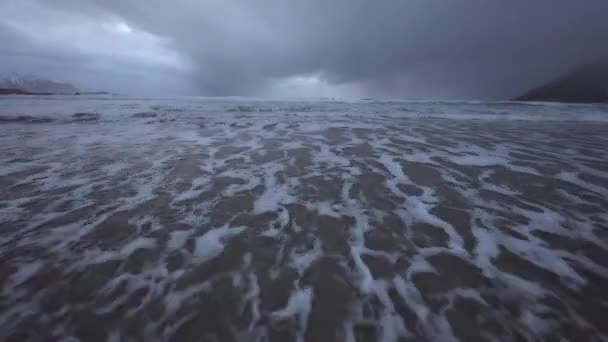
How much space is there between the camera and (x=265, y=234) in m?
3.66

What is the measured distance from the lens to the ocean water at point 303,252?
232 cm

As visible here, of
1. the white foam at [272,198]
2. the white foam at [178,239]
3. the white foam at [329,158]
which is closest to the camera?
the white foam at [178,239]

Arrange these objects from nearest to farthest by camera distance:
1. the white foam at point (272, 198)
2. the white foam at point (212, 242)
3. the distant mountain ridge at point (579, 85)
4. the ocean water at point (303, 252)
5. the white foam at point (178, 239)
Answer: the ocean water at point (303, 252), the white foam at point (212, 242), the white foam at point (178, 239), the white foam at point (272, 198), the distant mountain ridge at point (579, 85)

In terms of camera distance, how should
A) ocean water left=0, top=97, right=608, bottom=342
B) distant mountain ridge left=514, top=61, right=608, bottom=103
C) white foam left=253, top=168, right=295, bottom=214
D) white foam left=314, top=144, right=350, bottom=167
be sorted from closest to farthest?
ocean water left=0, top=97, right=608, bottom=342 < white foam left=253, top=168, right=295, bottom=214 < white foam left=314, top=144, right=350, bottom=167 < distant mountain ridge left=514, top=61, right=608, bottom=103

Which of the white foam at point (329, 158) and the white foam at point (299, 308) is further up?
the white foam at point (329, 158)

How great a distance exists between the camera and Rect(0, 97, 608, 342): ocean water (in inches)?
91.5

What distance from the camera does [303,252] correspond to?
3.25 m

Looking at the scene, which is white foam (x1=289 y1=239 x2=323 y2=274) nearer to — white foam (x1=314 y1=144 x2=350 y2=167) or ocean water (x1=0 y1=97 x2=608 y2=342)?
ocean water (x1=0 y1=97 x2=608 y2=342)

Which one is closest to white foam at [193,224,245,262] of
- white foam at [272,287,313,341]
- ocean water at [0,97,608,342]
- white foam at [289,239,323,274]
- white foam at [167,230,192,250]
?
ocean water at [0,97,608,342]

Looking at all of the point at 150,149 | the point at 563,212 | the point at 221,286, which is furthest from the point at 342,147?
the point at 221,286

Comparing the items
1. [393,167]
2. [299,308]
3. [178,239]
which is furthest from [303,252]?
[393,167]

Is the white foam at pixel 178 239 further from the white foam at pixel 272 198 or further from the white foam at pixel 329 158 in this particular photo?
the white foam at pixel 329 158

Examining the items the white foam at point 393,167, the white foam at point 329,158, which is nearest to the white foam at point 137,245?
the white foam at point 329,158

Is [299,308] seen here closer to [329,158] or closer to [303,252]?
[303,252]
